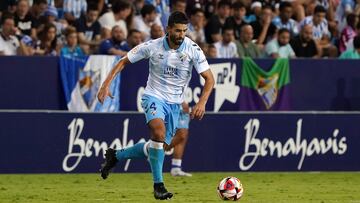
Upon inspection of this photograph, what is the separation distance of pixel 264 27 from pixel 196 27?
166 cm

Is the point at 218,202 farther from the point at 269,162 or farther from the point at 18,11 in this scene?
the point at 18,11

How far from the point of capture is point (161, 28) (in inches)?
715

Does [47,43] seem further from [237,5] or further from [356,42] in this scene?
[356,42]

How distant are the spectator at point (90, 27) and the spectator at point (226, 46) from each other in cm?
226

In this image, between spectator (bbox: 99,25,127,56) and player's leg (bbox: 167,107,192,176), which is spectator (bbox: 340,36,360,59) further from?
player's leg (bbox: 167,107,192,176)

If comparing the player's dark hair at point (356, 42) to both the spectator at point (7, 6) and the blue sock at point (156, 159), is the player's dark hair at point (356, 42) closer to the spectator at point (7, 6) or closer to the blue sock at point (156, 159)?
the spectator at point (7, 6)

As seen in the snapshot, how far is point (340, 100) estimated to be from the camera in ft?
62.7

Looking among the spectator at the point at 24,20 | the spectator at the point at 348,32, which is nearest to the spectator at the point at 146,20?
the spectator at the point at 24,20

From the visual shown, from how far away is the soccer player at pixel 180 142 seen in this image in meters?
15.3

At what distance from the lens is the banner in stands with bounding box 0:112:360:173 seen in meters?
16.4

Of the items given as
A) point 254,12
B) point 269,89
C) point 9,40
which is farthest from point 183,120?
point 254,12

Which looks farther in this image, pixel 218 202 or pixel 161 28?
pixel 161 28

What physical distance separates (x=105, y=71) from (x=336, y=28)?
637 cm

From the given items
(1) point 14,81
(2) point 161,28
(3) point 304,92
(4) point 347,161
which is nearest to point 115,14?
(2) point 161,28
